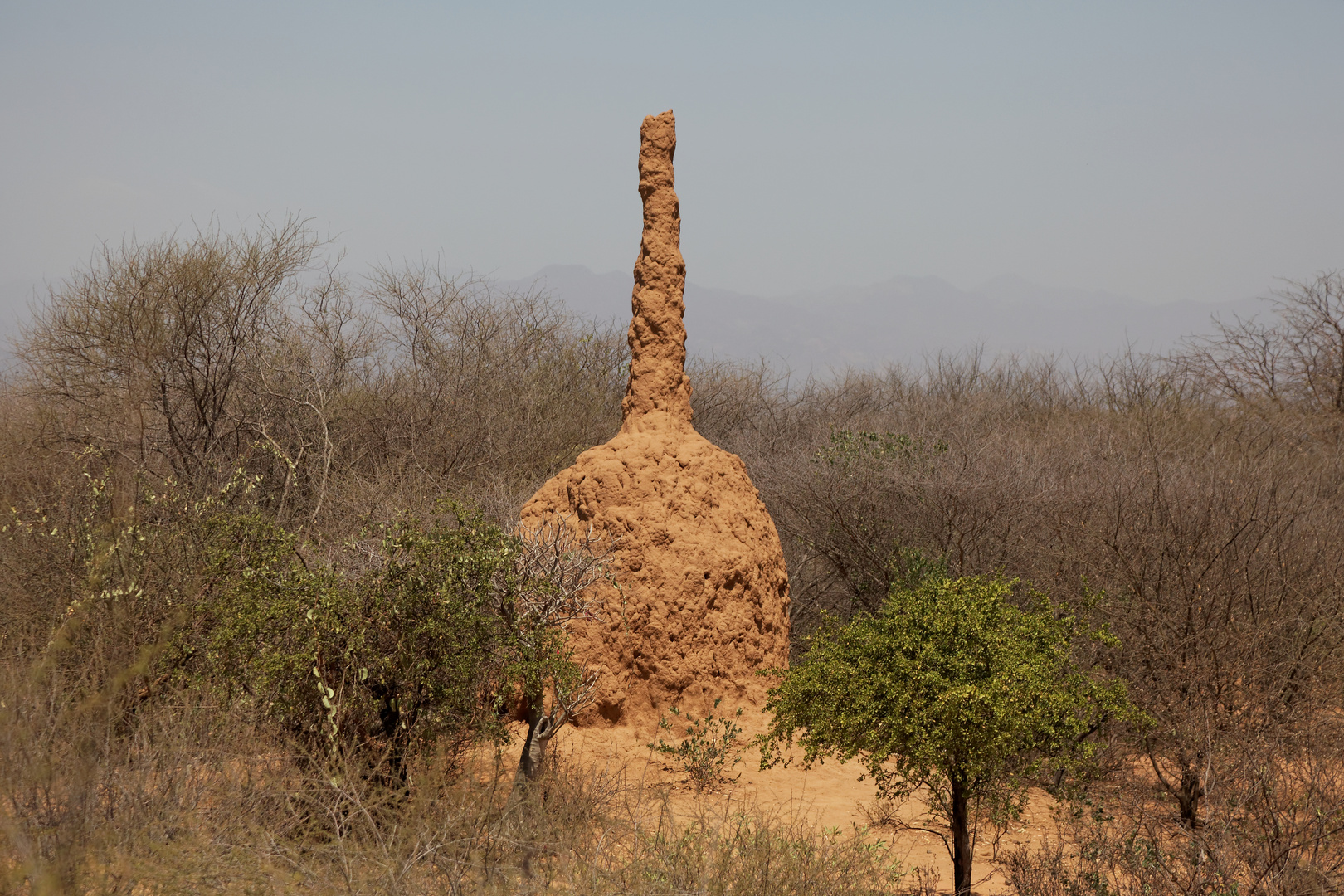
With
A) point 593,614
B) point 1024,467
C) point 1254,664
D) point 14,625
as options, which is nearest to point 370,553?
point 593,614

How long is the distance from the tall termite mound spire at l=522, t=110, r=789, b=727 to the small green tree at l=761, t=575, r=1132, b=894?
5.99ft

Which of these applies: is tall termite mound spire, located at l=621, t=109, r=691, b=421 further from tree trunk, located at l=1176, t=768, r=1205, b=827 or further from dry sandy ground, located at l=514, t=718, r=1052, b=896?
tree trunk, located at l=1176, t=768, r=1205, b=827

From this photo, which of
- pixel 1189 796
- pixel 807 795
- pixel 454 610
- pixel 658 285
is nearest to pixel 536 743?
pixel 454 610

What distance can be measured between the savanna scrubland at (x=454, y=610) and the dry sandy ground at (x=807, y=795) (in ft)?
0.60

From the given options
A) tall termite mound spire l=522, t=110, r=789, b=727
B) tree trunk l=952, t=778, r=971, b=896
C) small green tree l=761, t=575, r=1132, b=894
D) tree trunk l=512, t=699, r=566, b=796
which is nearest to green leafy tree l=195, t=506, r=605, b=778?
tree trunk l=512, t=699, r=566, b=796

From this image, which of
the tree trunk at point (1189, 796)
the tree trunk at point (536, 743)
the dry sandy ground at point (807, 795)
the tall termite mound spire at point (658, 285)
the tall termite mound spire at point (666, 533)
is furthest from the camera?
the tall termite mound spire at point (658, 285)

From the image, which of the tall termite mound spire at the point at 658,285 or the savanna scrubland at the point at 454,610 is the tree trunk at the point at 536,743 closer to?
the savanna scrubland at the point at 454,610

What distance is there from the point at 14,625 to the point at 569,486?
13.8 ft

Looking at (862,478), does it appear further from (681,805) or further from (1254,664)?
(681,805)

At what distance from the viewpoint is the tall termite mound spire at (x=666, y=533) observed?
6711mm

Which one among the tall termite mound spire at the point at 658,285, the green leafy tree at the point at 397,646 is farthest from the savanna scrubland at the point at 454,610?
the tall termite mound spire at the point at 658,285

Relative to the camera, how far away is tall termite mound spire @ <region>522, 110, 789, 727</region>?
22.0 ft

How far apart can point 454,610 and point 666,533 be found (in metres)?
2.08

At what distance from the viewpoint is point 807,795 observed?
6223mm
